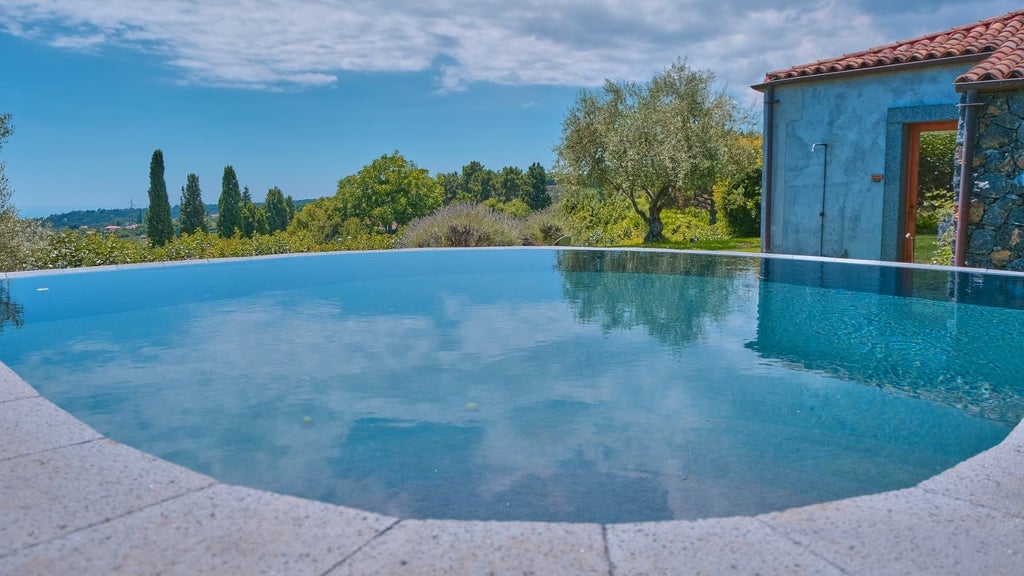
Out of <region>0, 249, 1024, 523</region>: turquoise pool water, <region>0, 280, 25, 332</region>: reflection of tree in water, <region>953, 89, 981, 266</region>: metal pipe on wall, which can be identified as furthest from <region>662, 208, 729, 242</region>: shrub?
<region>0, 280, 25, 332</region>: reflection of tree in water

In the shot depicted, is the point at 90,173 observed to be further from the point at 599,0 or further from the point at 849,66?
the point at 849,66

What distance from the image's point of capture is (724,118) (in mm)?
20672

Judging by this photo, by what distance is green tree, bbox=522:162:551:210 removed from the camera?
59.2 metres

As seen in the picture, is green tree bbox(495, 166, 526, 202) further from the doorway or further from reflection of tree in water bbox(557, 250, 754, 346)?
reflection of tree in water bbox(557, 250, 754, 346)

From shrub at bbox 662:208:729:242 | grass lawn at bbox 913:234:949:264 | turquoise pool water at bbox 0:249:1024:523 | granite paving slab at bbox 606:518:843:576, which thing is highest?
shrub at bbox 662:208:729:242

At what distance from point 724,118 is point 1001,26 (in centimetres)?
879

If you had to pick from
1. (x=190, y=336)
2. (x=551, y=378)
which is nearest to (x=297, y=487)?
(x=551, y=378)

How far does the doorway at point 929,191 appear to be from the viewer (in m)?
12.1

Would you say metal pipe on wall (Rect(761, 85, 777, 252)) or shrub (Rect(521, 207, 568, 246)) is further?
shrub (Rect(521, 207, 568, 246))

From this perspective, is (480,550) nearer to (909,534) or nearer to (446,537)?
(446,537)

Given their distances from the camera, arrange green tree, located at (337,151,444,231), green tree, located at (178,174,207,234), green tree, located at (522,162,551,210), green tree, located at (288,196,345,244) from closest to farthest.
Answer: green tree, located at (337,151,444,231)
green tree, located at (288,196,345,244)
green tree, located at (522,162,551,210)
green tree, located at (178,174,207,234)

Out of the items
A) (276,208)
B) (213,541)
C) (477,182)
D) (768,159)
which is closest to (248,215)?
(276,208)

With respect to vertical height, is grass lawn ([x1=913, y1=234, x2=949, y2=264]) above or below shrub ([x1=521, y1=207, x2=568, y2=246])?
below

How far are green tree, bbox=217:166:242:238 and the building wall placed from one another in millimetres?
59648
